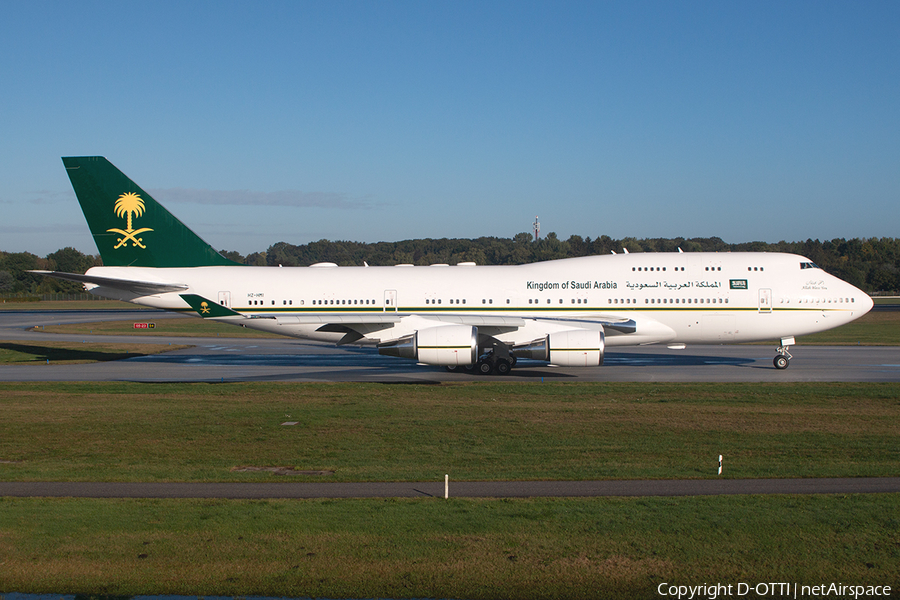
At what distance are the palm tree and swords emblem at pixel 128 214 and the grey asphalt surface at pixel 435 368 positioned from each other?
6.14m

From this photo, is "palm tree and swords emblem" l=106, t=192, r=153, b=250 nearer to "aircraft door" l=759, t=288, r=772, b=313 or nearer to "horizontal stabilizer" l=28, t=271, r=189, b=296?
"horizontal stabilizer" l=28, t=271, r=189, b=296

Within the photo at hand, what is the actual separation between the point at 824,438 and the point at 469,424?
8976mm

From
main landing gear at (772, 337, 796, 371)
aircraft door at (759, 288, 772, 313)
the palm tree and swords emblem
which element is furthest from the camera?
the palm tree and swords emblem

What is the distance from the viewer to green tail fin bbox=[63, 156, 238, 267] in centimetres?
3141

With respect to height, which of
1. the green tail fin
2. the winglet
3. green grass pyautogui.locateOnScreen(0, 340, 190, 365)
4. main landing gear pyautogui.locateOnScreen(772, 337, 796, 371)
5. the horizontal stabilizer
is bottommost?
green grass pyautogui.locateOnScreen(0, 340, 190, 365)

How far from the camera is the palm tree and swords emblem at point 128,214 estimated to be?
31938 millimetres

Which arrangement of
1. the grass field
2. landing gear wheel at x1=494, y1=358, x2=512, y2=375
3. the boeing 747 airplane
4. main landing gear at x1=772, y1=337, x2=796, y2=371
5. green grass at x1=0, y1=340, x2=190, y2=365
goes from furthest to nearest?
green grass at x1=0, y1=340, x2=190, y2=365 → main landing gear at x1=772, y1=337, x2=796, y2=371 → landing gear wheel at x1=494, y1=358, x2=512, y2=375 → the boeing 747 airplane → the grass field

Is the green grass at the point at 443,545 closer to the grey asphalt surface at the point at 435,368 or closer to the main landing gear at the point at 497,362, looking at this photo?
the grey asphalt surface at the point at 435,368

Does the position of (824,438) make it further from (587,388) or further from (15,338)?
(15,338)

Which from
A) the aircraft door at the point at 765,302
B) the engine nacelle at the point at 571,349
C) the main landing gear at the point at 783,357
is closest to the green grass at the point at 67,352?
the engine nacelle at the point at 571,349

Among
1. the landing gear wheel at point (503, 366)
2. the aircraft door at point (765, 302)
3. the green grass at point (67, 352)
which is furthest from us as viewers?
the green grass at point (67, 352)
